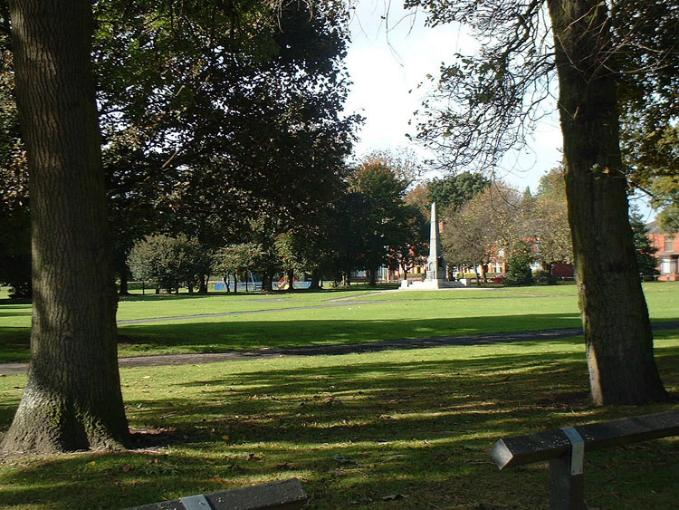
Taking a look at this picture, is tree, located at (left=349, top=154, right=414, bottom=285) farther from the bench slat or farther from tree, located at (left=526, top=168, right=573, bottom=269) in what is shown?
the bench slat

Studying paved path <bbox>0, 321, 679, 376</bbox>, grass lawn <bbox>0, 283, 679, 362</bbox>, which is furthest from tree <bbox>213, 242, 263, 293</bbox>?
paved path <bbox>0, 321, 679, 376</bbox>

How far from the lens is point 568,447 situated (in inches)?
120

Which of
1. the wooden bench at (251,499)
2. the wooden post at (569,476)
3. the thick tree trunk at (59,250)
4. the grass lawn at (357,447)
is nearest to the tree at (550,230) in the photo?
the grass lawn at (357,447)

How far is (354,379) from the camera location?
11.7m

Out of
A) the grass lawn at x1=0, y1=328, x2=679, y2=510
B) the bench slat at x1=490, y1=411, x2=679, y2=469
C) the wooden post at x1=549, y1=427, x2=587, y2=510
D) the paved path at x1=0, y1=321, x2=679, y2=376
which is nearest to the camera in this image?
the bench slat at x1=490, y1=411, x2=679, y2=469

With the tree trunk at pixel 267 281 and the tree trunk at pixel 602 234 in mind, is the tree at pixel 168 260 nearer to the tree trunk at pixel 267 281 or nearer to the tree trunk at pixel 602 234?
the tree trunk at pixel 267 281

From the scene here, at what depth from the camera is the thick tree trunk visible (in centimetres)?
599

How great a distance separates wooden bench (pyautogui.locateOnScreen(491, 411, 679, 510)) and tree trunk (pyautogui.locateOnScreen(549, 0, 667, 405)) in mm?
4654

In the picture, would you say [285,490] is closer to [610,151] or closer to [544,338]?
[610,151]

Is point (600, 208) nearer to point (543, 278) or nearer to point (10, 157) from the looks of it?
point (10, 157)

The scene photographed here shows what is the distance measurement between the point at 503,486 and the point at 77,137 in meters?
4.71

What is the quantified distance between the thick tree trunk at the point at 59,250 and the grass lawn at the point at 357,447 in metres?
0.42

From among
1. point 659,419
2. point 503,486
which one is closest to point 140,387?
point 503,486

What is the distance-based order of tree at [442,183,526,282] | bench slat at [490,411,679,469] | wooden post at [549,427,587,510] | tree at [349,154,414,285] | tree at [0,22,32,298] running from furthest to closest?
tree at [349,154,414,285], tree at [442,183,526,282], tree at [0,22,32,298], wooden post at [549,427,587,510], bench slat at [490,411,679,469]
